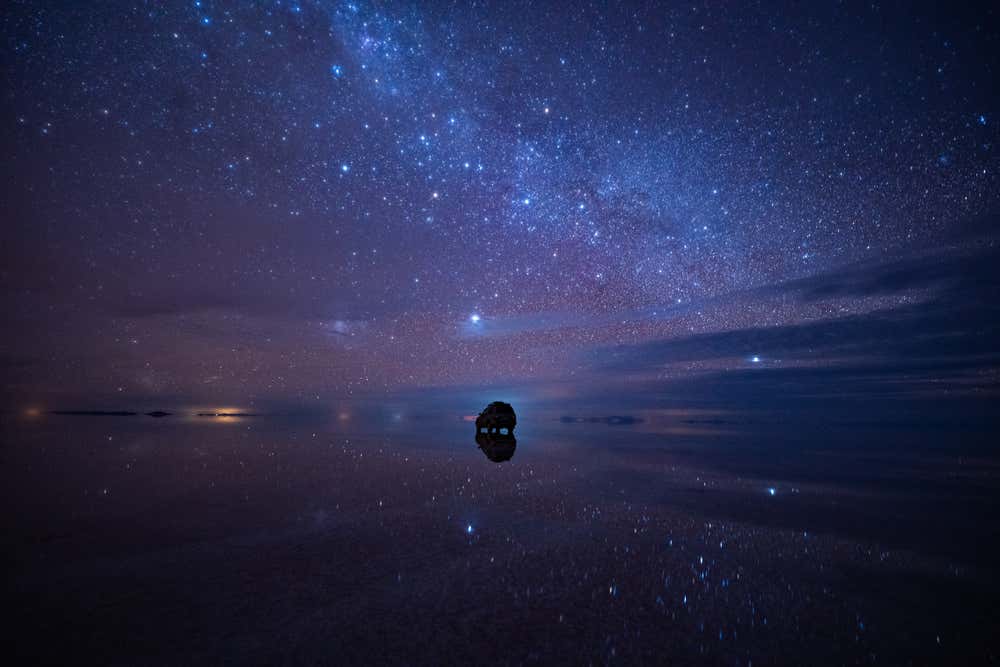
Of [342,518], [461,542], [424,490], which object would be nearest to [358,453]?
[424,490]

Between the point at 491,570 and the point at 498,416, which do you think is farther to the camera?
the point at 498,416

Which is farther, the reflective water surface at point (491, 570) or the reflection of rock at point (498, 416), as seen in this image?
the reflection of rock at point (498, 416)

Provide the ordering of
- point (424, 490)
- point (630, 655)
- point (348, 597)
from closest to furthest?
1. point (630, 655)
2. point (348, 597)
3. point (424, 490)

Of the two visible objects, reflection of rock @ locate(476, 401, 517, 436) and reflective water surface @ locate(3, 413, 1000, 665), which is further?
reflection of rock @ locate(476, 401, 517, 436)

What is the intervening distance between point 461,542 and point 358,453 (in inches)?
446

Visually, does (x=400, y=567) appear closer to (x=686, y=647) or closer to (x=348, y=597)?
(x=348, y=597)

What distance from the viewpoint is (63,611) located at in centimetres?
396

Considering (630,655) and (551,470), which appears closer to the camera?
(630,655)

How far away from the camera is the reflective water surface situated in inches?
141

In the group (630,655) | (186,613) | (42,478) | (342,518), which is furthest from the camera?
(42,478)

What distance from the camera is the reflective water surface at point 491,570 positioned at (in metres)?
3.57

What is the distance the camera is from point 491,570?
5.19 meters

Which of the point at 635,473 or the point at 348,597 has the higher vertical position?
the point at 348,597

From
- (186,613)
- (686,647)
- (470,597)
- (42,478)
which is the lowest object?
(686,647)
